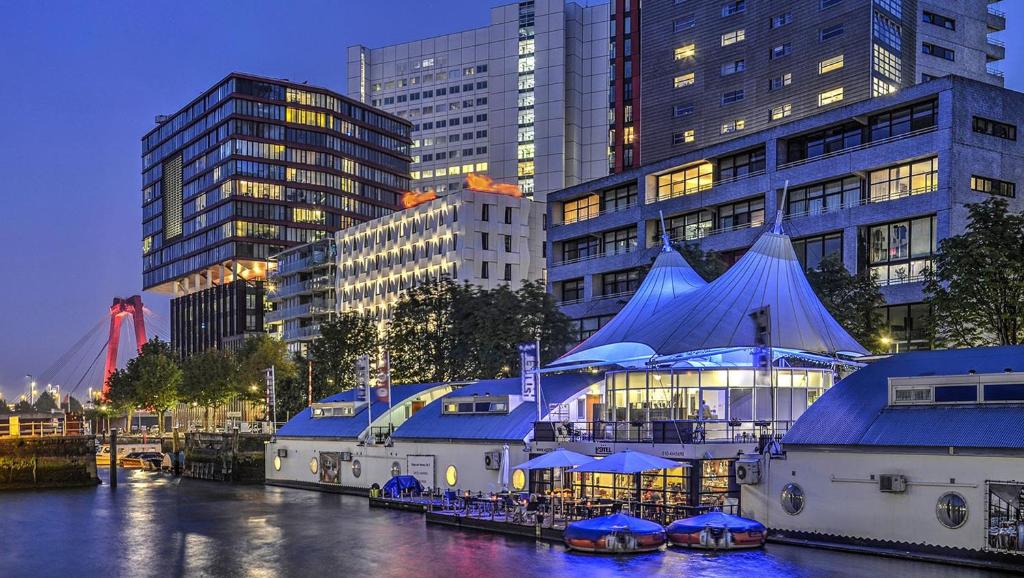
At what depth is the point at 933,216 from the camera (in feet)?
268

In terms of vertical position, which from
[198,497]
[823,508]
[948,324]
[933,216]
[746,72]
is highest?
[746,72]

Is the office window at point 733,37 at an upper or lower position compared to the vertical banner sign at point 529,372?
upper

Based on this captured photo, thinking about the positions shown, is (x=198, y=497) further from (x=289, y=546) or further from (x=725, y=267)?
(x=725, y=267)

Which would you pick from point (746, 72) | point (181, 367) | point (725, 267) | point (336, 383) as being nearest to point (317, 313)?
point (181, 367)

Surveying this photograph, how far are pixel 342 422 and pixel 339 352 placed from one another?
35.4 m

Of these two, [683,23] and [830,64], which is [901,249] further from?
[683,23]

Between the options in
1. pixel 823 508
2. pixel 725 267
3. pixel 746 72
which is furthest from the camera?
pixel 746 72

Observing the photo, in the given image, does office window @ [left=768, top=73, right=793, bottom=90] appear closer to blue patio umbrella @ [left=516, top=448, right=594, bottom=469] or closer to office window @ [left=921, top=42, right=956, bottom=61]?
office window @ [left=921, top=42, right=956, bottom=61]

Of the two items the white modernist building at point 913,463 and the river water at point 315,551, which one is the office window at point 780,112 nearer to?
the river water at point 315,551

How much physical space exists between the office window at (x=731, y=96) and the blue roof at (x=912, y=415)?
7124 cm

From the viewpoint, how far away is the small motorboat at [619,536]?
144ft

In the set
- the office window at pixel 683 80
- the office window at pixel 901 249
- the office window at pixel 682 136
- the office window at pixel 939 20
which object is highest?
the office window at pixel 939 20

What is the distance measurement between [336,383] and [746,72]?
187 feet

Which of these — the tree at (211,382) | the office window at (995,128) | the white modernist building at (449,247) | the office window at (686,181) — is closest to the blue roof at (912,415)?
the office window at (995,128)
